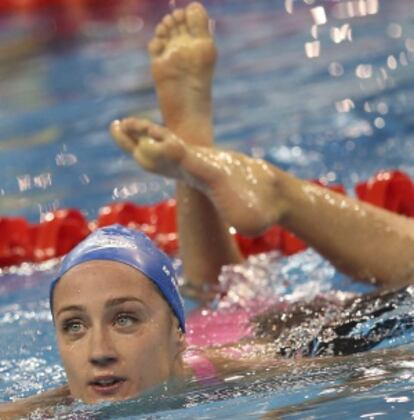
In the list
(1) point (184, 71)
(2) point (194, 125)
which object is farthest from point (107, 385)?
(1) point (184, 71)

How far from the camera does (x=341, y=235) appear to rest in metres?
3.33

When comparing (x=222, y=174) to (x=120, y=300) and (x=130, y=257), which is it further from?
(x=120, y=300)

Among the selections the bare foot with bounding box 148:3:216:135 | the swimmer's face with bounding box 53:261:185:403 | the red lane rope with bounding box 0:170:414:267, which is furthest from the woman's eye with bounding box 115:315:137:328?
the red lane rope with bounding box 0:170:414:267

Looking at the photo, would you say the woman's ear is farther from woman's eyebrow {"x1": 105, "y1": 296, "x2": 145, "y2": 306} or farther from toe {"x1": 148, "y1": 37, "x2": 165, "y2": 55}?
toe {"x1": 148, "y1": 37, "x2": 165, "y2": 55}

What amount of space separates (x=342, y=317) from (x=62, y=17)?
5.44 m

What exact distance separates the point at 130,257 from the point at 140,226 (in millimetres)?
1832

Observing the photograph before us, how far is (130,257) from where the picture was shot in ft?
8.43

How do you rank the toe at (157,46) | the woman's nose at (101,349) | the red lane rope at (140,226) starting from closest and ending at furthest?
1. the woman's nose at (101,349)
2. the toe at (157,46)
3. the red lane rope at (140,226)

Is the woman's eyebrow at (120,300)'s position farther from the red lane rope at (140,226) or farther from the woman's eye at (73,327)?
the red lane rope at (140,226)

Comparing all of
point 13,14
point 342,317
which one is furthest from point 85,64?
point 342,317

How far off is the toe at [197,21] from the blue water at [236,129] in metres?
0.77

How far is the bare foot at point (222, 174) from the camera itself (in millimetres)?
3242

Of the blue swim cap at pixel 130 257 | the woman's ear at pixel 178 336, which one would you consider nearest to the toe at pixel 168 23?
the blue swim cap at pixel 130 257

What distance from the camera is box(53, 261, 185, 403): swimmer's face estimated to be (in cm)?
242
